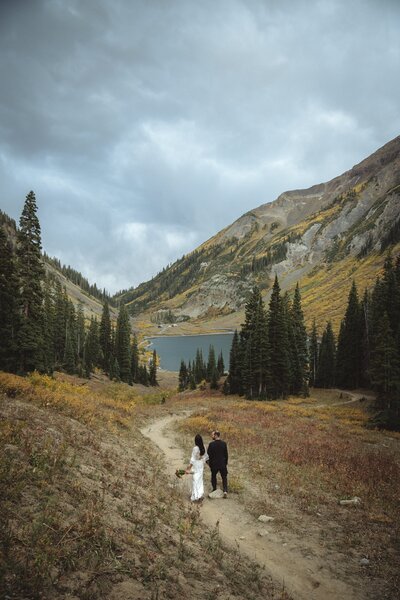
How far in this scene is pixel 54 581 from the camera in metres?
4.82

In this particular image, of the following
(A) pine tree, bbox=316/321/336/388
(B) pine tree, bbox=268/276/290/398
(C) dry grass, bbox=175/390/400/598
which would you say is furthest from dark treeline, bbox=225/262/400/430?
(C) dry grass, bbox=175/390/400/598

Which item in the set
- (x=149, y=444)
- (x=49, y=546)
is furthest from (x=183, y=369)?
(x=49, y=546)

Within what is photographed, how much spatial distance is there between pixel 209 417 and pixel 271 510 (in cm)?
1702

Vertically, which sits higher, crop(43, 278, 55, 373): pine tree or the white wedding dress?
crop(43, 278, 55, 373): pine tree

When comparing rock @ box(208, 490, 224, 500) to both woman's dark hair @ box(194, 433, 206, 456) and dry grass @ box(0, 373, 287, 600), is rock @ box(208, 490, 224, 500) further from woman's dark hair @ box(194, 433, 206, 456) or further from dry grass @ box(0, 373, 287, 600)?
woman's dark hair @ box(194, 433, 206, 456)

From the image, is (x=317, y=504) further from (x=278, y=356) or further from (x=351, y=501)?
(x=278, y=356)

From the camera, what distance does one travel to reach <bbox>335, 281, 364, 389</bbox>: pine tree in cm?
6109

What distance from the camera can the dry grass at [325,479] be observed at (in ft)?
31.9

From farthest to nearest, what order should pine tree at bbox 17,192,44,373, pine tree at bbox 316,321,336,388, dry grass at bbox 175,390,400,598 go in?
pine tree at bbox 316,321,336,388 < pine tree at bbox 17,192,44,373 < dry grass at bbox 175,390,400,598

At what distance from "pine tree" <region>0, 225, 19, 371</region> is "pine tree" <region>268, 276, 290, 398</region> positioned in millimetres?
34434

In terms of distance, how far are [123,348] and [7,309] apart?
57.1 m

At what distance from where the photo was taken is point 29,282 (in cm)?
3272

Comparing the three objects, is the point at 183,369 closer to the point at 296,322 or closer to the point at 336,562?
the point at 296,322

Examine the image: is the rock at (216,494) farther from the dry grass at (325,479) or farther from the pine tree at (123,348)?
the pine tree at (123,348)
